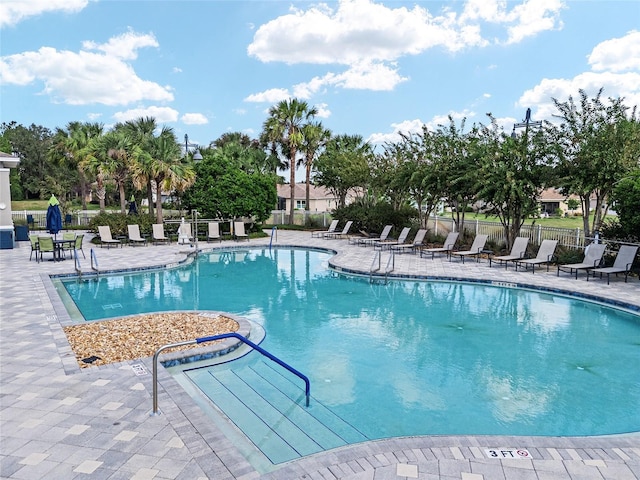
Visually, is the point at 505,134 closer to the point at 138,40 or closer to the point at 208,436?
the point at 208,436

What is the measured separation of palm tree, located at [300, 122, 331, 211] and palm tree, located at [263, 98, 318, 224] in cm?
47

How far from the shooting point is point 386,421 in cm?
499

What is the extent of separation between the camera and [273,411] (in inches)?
199

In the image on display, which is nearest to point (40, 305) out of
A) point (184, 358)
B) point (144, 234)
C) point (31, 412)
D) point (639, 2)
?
point (184, 358)

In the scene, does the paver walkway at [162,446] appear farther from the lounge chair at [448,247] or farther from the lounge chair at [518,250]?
the lounge chair at [448,247]

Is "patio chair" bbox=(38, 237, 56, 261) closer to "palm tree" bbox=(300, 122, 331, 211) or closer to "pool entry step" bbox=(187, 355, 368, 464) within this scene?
"pool entry step" bbox=(187, 355, 368, 464)

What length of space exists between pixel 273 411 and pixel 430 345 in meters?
3.55

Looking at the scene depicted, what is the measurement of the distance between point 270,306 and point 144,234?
38.7 feet

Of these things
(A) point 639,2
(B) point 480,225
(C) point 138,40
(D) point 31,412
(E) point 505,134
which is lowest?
(D) point 31,412

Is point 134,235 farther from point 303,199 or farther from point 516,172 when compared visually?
point 303,199

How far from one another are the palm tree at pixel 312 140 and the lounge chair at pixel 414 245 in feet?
39.8

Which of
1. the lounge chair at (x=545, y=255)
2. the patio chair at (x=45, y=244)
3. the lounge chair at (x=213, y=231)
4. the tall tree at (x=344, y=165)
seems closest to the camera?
the lounge chair at (x=545, y=255)

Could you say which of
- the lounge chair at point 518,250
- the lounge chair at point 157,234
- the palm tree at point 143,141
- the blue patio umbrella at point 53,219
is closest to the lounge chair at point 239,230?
the lounge chair at point 157,234

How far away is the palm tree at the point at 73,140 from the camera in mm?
28359
